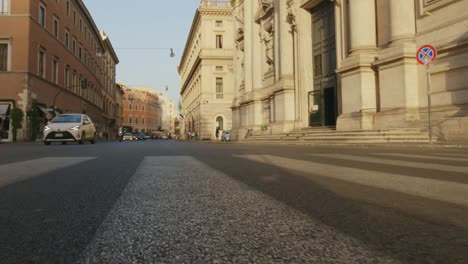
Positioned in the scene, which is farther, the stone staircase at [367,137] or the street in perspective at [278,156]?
the stone staircase at [367,137]

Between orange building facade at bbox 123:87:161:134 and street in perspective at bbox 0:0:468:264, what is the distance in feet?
232

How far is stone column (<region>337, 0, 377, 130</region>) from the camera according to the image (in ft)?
42.2

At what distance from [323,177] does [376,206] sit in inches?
54.5

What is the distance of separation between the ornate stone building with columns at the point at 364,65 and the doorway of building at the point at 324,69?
0.05 m

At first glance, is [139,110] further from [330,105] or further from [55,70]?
[330,105]

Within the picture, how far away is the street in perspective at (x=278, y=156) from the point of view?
52.0 inches

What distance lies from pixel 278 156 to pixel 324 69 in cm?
1240

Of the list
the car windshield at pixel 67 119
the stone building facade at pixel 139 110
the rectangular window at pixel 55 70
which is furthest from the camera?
the stone building facade at pixel 139 110

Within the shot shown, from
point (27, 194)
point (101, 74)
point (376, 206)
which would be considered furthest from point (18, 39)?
point (101, 74)

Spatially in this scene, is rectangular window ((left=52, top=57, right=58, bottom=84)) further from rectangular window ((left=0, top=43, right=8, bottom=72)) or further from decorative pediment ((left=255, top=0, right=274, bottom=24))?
decorative pediment ((left=255, top=0, right=274, bottom=24))

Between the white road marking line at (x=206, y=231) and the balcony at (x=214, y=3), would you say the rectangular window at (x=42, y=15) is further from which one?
the white road marking line at (x=206, y=231)

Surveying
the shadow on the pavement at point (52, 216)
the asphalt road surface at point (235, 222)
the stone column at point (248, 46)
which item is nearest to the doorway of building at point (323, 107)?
the stone column at point (248, 46)

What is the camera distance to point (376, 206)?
2006mm

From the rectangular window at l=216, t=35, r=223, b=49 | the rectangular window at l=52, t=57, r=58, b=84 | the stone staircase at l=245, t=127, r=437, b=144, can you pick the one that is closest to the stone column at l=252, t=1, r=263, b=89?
the stone staircase at l=245, t=127, r=437, b=144
